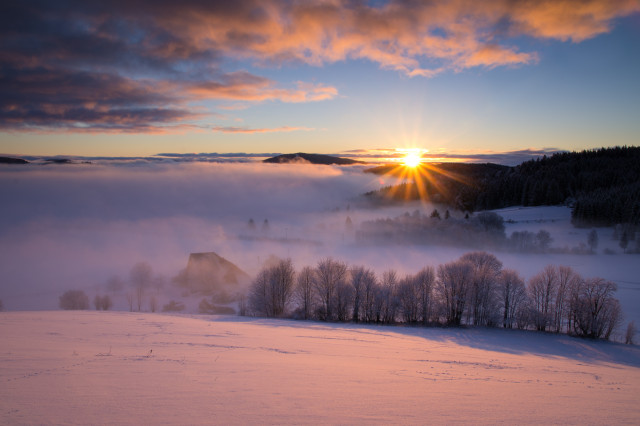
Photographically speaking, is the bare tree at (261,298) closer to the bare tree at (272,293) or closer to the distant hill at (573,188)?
the bare tree at (272,293)

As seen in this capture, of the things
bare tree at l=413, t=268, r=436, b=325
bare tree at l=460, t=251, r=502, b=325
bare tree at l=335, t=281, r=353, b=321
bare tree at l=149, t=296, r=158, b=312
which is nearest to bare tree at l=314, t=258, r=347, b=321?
bare tree at l=335, t=281, r=353, b=321

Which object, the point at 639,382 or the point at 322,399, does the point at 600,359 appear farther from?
the point at 322,399

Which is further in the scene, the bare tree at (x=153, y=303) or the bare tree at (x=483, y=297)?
the bare tree at (x=153, y=303)

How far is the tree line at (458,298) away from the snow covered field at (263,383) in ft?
71.1

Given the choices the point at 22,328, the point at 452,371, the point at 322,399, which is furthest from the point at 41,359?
the point at 452,371

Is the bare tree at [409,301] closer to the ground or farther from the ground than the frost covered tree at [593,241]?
closer to the ground

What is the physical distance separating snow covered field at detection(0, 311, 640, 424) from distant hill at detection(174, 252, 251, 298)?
148ft

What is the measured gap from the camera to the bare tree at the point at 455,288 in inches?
1645

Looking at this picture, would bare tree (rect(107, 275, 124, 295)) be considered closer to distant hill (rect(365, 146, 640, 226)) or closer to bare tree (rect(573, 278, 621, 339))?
bare tree (rect(573, 278, 621, 339))

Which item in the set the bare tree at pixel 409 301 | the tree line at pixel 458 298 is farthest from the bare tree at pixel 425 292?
the bare tree at pixel 409 301

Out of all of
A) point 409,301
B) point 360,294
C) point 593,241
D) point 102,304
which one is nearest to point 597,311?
point 409,301

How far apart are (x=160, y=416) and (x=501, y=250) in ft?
339

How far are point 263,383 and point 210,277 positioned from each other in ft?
195

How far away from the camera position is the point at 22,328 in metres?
17.9
